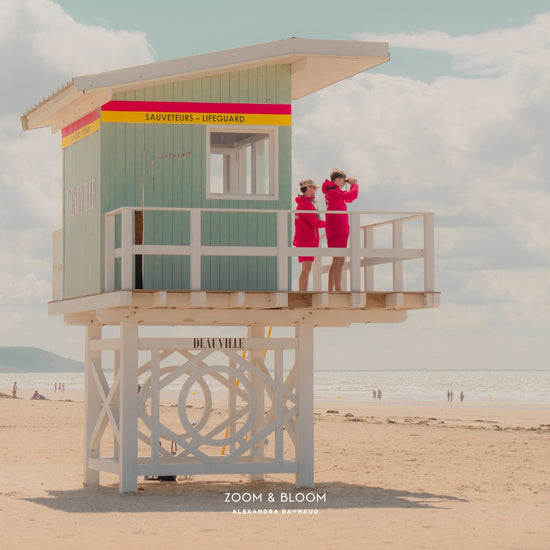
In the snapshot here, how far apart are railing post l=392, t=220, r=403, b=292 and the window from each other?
6.33 ft

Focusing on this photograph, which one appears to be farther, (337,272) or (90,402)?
(90,402)

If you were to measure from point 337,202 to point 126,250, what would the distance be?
3.29m

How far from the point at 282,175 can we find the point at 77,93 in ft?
11.1

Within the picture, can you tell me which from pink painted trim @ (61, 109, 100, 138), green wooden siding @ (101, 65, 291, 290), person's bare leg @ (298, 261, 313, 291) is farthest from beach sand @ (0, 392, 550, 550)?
pink painted trim @ (61, 109, 100, 138)

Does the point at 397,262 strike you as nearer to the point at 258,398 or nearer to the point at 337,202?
the point at 337,202

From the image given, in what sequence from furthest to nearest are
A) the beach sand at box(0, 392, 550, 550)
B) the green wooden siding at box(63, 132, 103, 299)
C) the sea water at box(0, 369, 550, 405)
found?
the sea water at box(0, 369, 550, 405) → the green wooden siding at box(63, 132, 103, 299) → the beach sand at box(0, 392, 550, 550)

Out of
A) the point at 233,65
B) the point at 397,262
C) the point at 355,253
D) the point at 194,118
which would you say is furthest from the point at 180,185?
the point at 397,262

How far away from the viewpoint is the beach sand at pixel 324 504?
13266 millimetres

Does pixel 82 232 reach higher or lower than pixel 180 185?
lower

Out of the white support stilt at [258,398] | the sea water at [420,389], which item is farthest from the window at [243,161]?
the sea water at [420,389]

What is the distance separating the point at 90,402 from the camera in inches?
762

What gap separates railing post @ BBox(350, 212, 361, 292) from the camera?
16438 mm

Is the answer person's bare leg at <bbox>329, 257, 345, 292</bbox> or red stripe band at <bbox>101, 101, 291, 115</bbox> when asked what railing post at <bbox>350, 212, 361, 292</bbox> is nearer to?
person's bare leg at <bbox>329, 257, 345, 292</bbox>

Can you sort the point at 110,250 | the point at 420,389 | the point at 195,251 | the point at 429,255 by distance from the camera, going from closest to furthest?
the point at 195,251, the point at 110,250, the point at 429,255, the point at 420,389
